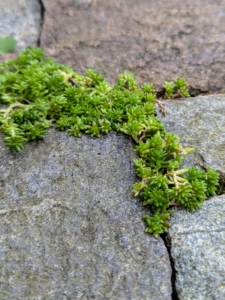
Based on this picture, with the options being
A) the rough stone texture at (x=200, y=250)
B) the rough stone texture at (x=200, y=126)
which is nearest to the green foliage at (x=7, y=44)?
the rough stone texture at (x=200, y=126)

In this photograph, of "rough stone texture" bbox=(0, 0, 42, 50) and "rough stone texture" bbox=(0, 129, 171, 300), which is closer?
"rough stone texture" bbox=(0, 129, 171, 300)

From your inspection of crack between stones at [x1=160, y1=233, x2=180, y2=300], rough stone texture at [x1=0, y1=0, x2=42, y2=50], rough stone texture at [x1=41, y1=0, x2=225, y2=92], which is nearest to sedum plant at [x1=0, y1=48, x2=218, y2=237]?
crack between stones at [x1=160, y1=233, x2=180, y2=300]

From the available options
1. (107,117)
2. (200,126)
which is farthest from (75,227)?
(200,126)

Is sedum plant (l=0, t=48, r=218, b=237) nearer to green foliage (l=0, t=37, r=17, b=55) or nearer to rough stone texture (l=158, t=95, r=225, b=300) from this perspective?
rough stone texture (l=158, t=95, r=225, b=300)

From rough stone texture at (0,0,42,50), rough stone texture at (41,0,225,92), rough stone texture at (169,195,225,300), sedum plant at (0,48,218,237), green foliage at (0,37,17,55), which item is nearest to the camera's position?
rough stone texture at (169,195,225,300)

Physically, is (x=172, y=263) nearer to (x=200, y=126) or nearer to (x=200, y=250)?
(x=200, y=250)

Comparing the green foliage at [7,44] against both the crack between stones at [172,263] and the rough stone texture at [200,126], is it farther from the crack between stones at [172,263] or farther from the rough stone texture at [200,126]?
the crack between stones at [172,263]
